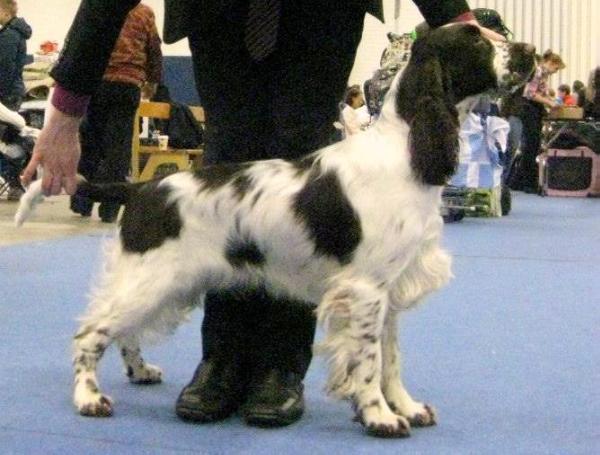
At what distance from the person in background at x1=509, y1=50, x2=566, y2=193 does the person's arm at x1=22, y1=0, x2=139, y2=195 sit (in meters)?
8.33

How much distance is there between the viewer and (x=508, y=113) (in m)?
9.69

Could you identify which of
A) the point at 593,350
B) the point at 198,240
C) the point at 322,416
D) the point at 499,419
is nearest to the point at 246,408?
the point at 322,416

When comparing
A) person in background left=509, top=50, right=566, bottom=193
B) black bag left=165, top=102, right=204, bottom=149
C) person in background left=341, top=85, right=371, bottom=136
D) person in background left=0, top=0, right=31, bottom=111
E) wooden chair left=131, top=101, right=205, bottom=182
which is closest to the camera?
person in background left=0, top=0, right=31, bottom=111

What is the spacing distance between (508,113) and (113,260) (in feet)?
26.3

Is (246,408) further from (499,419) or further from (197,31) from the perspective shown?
(197,31)

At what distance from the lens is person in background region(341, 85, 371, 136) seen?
26.6ft

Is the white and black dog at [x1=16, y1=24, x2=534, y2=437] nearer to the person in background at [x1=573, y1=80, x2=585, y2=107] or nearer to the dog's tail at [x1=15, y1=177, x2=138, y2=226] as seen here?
the dog's tail at [x1=15, y1=177, x2=138, y2=226]

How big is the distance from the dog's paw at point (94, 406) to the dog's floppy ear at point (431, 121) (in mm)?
778

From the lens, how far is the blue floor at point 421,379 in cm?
193

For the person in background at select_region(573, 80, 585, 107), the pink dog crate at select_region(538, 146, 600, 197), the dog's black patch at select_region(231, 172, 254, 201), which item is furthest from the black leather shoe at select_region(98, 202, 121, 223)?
the person in background at select_region(573, 80, 585, 107)

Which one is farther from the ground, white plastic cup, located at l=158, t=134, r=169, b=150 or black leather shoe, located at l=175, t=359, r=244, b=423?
black leather shoe, located at l=175, t=359, r=244, b=423

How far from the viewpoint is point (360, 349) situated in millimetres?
1978

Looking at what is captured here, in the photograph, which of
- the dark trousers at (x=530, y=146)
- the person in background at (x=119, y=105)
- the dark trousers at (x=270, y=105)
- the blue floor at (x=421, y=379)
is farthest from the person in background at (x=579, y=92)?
the dark trousers at (x=270, y=105)

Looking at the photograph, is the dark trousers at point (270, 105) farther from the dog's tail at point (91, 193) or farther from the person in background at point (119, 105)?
the person in background at point (119, 105)
